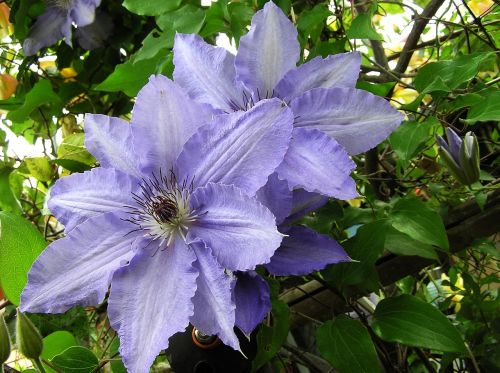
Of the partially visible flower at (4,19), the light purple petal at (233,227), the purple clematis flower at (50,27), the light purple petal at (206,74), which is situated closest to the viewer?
the light purple petal at (233,227)

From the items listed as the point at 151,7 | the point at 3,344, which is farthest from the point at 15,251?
the point at 151,7

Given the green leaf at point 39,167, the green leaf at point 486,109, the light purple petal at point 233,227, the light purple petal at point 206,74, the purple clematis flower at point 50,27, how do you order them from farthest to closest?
the purple clematis flower at point 50,27
the green leaf at point 39,167
the green leaf at point 486,109
the light purple petal at point 206,74
the light purple petal at point 233,227

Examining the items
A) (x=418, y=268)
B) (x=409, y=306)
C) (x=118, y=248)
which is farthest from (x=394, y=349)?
(x=118, y=248)

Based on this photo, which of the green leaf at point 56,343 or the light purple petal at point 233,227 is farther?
the green leaf at point 56,343

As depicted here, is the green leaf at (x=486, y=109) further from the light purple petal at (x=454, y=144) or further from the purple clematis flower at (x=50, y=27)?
the purple clematis flower at (x=50, y=27)

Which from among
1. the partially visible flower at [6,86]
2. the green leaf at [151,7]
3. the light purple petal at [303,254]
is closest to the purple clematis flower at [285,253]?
the light purple petal at [303,254]

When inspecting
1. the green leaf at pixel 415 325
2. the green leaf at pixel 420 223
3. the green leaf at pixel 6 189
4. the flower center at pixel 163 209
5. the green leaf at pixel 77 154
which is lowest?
the green leaf at pixel 6 189

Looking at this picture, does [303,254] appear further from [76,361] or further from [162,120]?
[76,361]
